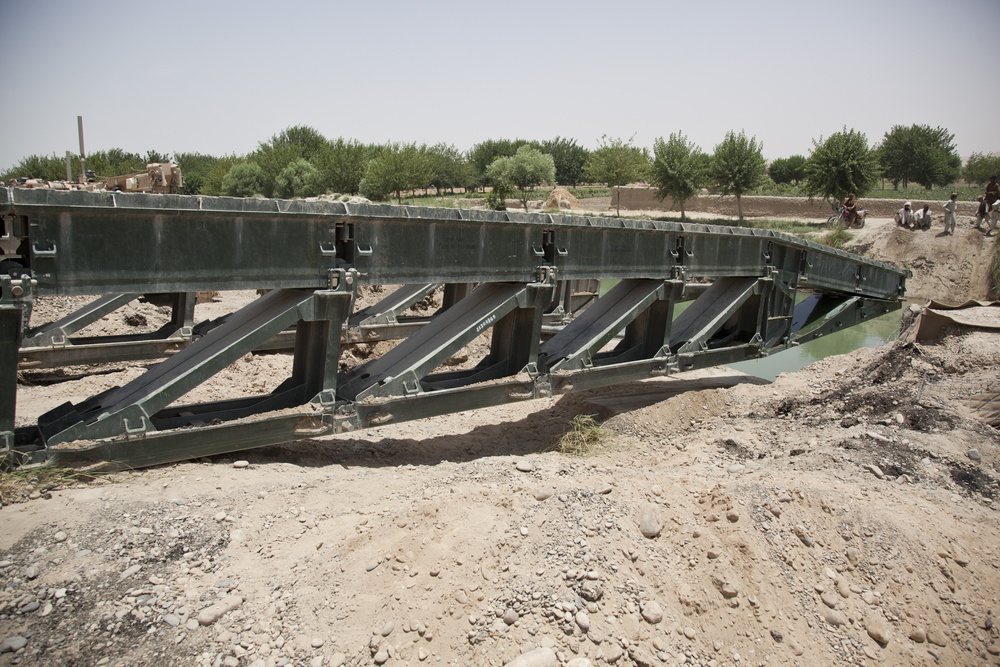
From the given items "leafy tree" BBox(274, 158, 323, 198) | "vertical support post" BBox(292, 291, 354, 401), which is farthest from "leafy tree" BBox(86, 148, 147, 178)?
"vertical support post" BBox(292, 291, 354, 401)

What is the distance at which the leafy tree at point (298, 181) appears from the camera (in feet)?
201

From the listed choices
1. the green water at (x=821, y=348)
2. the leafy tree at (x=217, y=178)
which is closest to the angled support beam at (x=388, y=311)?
the green water at (x=821, y=348)

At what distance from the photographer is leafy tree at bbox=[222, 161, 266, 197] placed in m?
63.3

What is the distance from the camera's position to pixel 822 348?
16.1 metres

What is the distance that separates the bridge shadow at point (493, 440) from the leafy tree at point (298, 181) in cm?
5529

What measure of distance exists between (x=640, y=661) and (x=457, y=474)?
232 centimetres

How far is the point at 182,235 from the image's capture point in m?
5.44

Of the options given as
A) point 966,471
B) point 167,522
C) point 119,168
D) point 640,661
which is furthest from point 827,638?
point 119,168

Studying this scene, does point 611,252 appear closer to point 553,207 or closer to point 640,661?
point 640,661

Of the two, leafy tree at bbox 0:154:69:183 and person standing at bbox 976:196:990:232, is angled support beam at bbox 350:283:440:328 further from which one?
leafy tree at bbox 0:154:69:183

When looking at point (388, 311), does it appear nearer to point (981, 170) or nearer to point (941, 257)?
point (941, 257)

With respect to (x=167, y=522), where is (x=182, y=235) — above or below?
above

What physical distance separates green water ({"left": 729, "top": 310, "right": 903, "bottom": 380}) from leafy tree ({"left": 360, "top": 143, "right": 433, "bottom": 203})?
4524 cm

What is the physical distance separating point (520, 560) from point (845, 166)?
37.7 meters
